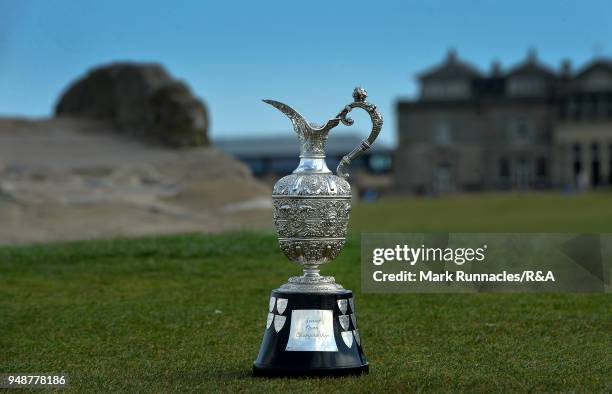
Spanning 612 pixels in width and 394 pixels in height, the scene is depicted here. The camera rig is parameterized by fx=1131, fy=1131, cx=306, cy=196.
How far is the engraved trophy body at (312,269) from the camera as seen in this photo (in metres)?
7.79

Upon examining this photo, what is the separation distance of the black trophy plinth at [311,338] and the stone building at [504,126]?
276 ft


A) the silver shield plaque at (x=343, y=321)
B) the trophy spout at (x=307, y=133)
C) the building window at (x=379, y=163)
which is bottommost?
the silver shield plaque at (x=343, y=321)

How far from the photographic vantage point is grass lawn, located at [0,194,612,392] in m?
8.12

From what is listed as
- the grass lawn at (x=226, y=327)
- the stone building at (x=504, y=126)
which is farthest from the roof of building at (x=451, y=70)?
the grass lawn at (x=226, y=327)

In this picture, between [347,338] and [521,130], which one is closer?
[347,338]

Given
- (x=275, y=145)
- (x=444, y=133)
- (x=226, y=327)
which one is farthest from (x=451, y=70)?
(x=226, y=327)

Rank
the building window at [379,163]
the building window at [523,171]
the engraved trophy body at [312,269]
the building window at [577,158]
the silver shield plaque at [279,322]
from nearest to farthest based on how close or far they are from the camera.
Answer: the engraved trophy body at [312,269] → the silver shield plaque at [279,322] → the building window at [577,158] → the building window at [523,171] → the building window at [379,163]

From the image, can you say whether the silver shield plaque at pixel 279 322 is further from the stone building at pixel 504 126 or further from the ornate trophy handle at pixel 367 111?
the stone building at pixel 504 126

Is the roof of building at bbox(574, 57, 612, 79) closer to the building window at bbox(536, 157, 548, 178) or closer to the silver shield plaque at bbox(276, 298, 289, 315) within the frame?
the building window at bbox(536, 157, 548, 178)

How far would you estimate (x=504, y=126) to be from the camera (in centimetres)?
9506

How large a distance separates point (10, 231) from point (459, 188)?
71.2 meters

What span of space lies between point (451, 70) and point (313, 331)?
3533 inches

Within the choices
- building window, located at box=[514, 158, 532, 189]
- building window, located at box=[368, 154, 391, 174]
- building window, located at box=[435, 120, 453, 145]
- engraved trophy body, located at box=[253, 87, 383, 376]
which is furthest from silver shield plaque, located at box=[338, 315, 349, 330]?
building window, located at box=[368, 154, 391, 174]

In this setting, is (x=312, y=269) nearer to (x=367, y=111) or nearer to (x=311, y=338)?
(x=311, y=338)
